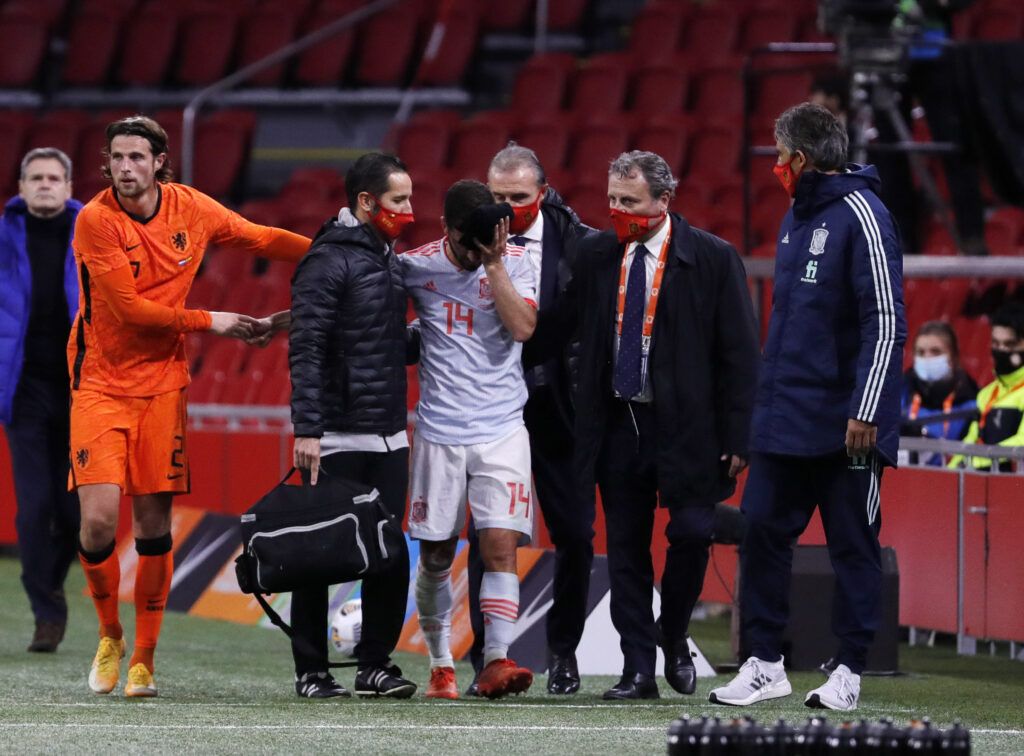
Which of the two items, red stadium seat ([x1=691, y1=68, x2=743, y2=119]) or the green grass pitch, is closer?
the green grass pitch

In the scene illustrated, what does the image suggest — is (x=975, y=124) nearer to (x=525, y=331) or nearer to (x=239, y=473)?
(x=239, y=473)

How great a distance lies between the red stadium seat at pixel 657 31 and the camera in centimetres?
1662

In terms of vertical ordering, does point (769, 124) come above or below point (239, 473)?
above

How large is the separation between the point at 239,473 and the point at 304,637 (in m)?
5.72

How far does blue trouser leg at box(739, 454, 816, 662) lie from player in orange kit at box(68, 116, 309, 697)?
1.68 metres

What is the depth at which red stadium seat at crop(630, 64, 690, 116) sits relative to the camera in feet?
52.2

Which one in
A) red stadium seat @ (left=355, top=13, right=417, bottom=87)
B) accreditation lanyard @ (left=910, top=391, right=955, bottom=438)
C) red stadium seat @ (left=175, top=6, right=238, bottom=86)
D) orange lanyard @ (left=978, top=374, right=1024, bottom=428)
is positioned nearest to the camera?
orange lanyard @ (left=978, top=374, right=1024, bottom=428)

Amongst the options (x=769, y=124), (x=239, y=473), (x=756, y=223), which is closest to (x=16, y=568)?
(x=239, y=473)

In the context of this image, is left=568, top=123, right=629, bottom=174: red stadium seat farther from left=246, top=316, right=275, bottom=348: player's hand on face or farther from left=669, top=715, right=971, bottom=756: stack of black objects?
left=669, top=715, right=971, bottom=756: stack of black objects

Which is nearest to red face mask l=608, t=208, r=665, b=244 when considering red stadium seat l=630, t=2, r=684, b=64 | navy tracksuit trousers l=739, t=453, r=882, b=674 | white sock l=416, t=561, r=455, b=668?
navy tracksuit trousers l=739, t=453, r=882, b=674

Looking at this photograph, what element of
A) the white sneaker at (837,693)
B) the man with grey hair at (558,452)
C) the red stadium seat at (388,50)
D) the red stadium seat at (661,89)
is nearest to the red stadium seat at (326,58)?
the red stadium seat at (388,50)

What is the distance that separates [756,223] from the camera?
13242mm

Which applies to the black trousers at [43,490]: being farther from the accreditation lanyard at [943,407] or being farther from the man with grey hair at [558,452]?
the accreditation lanyard at [943,407]

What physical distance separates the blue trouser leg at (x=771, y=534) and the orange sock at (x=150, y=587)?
6.39 feet
